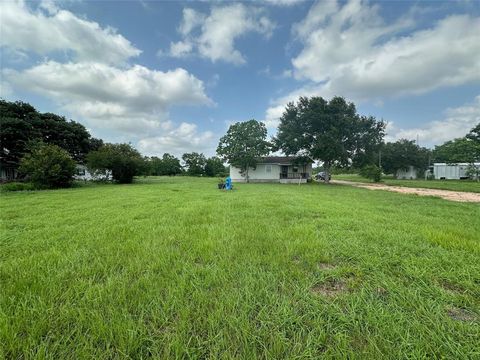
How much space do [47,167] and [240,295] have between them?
19.6 meters

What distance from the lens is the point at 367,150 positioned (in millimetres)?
21562

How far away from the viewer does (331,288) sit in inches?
87.9

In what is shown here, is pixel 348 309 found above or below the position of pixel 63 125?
below

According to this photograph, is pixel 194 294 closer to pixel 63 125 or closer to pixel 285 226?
pixel 285 226

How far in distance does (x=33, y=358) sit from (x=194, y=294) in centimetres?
112

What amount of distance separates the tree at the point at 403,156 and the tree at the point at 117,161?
131 feet

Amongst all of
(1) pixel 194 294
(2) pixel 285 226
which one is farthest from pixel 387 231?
(1) pixel 194 294

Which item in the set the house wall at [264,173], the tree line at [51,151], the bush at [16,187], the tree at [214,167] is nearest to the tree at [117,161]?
the tree line at [51,151]

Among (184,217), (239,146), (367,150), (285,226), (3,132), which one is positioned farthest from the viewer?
(239,146)

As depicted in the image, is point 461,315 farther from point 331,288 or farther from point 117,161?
point 117,161

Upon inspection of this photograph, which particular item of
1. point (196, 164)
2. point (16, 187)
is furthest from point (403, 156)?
point (16, 187)

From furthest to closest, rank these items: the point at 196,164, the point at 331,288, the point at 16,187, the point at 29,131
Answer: the point at 196,164 < the point at 29,131 < the point at 16,187 < the point at 331,288

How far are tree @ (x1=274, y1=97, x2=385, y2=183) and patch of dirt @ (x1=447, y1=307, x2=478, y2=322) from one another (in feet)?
65.8

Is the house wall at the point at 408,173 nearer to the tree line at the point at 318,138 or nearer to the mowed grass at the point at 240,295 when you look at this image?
the tree line at the point at 318,138
